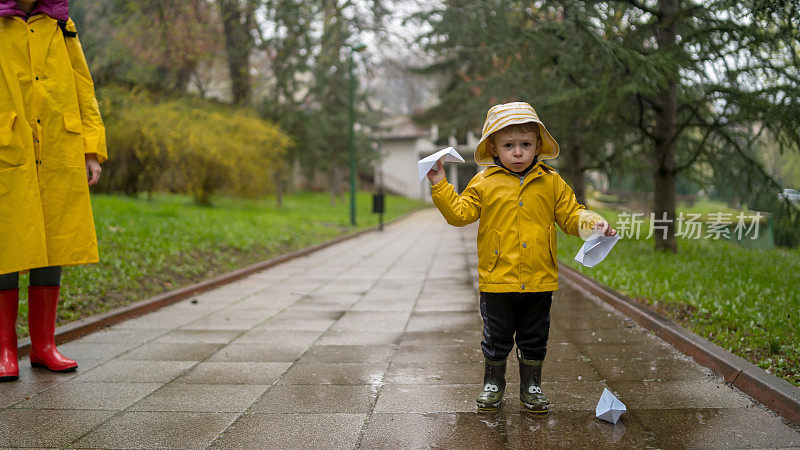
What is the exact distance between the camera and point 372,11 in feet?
65.7

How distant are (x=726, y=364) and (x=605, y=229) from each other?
1563mm

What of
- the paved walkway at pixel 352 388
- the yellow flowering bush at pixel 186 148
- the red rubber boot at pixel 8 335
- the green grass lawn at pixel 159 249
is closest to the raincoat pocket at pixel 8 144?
the red rubber boot at pixel 8 335

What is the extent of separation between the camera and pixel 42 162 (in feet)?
12.5

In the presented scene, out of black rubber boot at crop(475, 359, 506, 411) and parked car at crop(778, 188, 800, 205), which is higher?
parked car at crop(778, 188, 800, 205)

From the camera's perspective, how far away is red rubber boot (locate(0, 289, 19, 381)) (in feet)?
12.6

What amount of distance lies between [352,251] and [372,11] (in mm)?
10041

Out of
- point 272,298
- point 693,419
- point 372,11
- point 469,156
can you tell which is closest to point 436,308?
point 272,298

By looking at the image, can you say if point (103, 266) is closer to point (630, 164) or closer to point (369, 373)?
point (369, 373)

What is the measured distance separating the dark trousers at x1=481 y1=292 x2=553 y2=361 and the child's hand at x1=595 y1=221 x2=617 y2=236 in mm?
450

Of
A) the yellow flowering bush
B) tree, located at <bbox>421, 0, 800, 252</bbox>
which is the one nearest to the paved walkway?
tree, located at <bbox>421, 0, 800, 252</bbox>

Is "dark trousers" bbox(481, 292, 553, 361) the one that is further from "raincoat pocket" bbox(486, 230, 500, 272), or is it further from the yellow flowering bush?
the yellow flowering bush

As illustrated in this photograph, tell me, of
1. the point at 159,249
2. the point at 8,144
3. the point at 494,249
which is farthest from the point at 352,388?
the point at 159,249

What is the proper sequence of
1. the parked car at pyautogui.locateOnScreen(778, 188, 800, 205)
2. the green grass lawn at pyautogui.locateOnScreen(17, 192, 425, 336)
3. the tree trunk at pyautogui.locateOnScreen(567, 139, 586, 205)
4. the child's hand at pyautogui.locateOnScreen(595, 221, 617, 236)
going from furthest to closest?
the tree trunk at pyautogui.locateOnScreen(567, 139, 586, 205) → the parked car at pyautogui.locateOnScreen(778, 188, 800, 205) → the green grass lawn at pyautogui.locateOnScreen(17, 192, 425, 336) → the child's hand at pyautogui.locateOnScreen(595, 221, 617, 236)

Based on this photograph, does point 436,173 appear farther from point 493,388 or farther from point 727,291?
point 727,291
